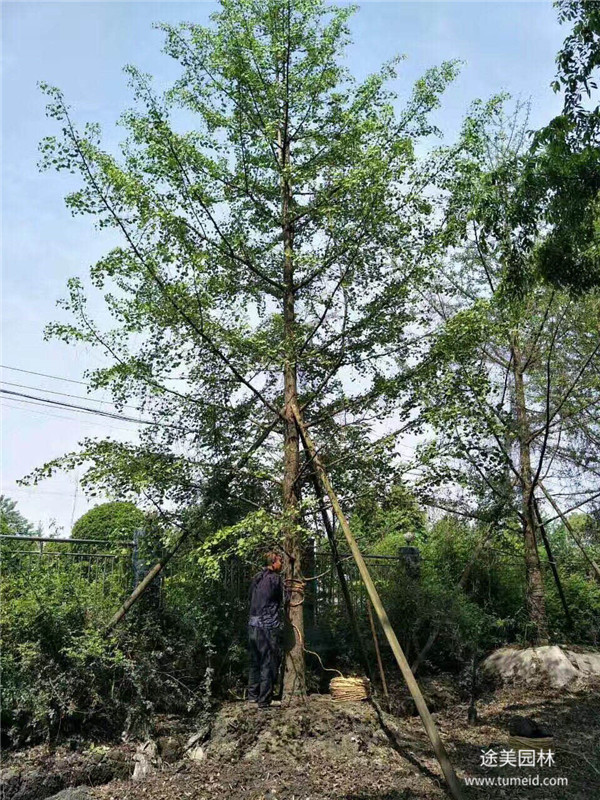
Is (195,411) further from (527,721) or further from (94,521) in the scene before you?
(94,521)

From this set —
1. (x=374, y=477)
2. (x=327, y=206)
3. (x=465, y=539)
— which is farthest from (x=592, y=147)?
(x=465, y=539)

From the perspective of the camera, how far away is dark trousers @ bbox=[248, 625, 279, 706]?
6.80 meters

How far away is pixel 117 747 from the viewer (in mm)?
5926

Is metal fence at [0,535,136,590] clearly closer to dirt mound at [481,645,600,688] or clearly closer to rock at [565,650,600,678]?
dirt mound at [481,645,600,688]

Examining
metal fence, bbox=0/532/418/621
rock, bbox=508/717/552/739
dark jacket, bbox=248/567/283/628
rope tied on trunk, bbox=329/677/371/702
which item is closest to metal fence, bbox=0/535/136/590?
metal fence, bbox=0/532/418/621

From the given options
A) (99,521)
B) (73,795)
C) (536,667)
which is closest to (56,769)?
(73,795)

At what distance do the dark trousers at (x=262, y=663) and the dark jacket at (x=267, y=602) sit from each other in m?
0.07

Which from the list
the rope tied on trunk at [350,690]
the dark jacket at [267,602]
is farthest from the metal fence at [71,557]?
the rope tied on trunk at [350,690]

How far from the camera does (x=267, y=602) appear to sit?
7.10 m

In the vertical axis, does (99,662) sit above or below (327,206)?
A: below

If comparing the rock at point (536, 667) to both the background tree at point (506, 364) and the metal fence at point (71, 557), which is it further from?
the metal fence at point (71, 557)

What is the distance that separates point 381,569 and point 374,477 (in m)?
2.37

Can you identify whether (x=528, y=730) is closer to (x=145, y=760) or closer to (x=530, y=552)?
(x=145, y=760)

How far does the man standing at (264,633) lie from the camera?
22.5 ft
